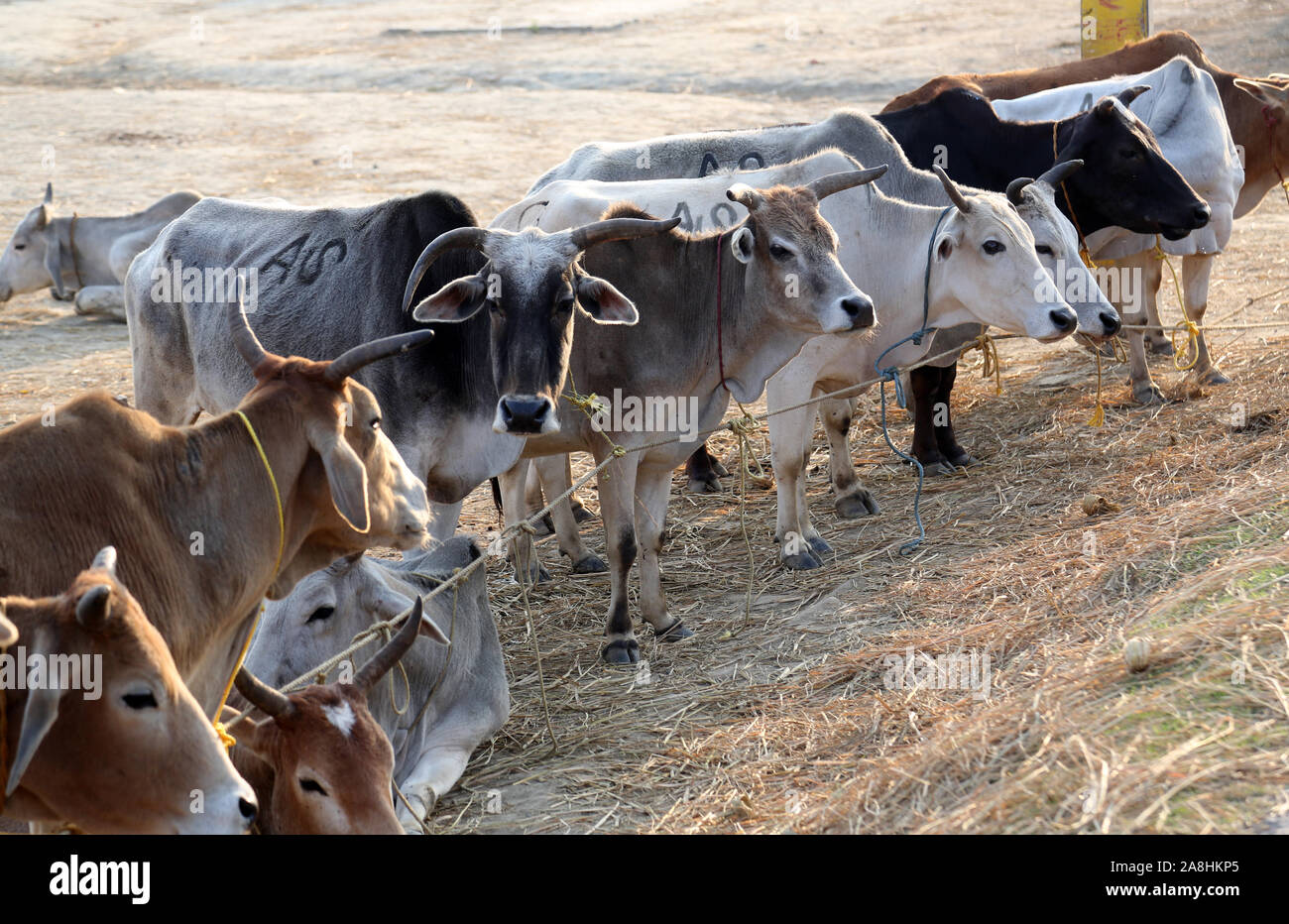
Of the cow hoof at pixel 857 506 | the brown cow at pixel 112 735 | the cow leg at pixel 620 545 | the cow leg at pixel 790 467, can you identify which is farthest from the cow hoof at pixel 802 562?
the brown cow at pixel 112 735

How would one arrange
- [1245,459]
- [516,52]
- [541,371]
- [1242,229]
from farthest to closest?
1. [516,52]
2. [1242,229]
3. [1245,459]
4. [541,371]

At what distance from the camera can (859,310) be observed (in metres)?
5.75

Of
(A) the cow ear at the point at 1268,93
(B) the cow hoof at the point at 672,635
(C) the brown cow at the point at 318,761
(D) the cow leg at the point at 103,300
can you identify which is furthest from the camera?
(D) the cow leg at the point at 103,300

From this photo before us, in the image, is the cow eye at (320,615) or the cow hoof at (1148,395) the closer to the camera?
the cow eye at (320,615)

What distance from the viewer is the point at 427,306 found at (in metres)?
5.51

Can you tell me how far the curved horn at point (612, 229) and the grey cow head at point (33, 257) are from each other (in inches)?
320

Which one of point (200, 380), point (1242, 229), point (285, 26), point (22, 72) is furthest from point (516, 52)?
point (200, 380)

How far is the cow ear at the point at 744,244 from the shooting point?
5988 millimetres

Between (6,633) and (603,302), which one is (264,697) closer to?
(6,633)

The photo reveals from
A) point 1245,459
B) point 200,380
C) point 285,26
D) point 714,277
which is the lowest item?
point 1245,459

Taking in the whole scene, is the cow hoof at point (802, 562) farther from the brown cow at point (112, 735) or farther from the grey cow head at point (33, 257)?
the grey cow head at point (33, 257)

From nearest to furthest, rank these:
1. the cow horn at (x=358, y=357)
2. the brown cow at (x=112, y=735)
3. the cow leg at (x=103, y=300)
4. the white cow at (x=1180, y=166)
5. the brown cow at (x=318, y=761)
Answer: the brown cow at (x=112, y=735) < the brown cow at (x=318, y=761) < the cow horn at (x=358, y=357) < the white cow at (x=1180, y=166) < the cow leg at (x=103, y=300)
